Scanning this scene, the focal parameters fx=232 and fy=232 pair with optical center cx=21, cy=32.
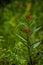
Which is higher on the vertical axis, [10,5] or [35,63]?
[10,5]

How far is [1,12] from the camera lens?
15.8 ft

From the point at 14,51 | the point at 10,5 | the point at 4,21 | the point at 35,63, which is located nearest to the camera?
the point at 14,51

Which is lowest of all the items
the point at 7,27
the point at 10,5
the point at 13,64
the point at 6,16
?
the point at 13,64

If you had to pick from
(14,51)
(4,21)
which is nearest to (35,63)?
(14,51)

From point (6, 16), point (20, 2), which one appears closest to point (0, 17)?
point (6, 16)

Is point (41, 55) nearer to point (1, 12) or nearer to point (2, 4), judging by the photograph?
point (1, 12)

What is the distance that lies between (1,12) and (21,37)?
263cm

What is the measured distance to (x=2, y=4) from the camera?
5156mm

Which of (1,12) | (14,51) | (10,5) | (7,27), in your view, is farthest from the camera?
(10,5)

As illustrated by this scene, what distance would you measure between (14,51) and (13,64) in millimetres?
167

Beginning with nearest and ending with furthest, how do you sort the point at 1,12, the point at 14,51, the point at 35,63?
the point at 14,51, the point at 35,63, the point at 1,12

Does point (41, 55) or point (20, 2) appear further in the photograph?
point (20, 2)

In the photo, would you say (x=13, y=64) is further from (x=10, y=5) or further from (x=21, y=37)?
(x=10, y=5)

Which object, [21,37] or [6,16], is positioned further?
[6,16]
